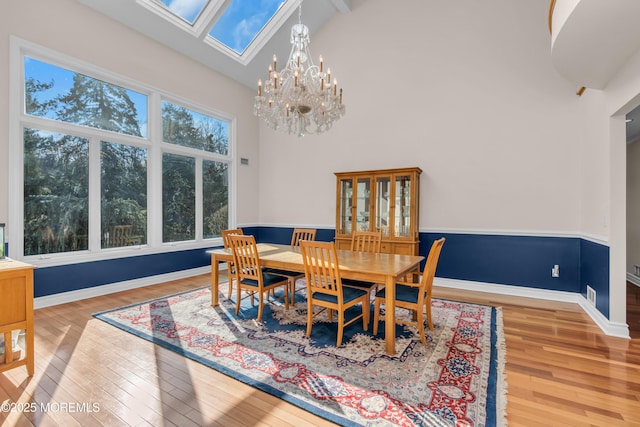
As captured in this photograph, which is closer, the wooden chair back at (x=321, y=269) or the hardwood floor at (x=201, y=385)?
the hardwood floor at (x=201, y=385)

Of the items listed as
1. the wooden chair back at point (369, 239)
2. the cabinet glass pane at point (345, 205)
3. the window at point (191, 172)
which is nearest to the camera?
the wooden chair back at point (369, 239)

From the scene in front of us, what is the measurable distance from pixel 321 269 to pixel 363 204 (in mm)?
2419

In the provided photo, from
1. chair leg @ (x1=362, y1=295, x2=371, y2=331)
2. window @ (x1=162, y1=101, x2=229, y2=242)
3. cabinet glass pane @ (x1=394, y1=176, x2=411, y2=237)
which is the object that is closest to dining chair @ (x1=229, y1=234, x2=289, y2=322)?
chair leg @ (x1=362, y1=295, x2=371, y2=331)

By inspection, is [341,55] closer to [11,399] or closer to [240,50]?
[240,50]

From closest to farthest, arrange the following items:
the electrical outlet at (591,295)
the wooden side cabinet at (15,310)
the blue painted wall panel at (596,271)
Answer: the wooden side cabinet at (15,310), the blue painted wall panel at (596,271), the electrical outlet at (591,295)

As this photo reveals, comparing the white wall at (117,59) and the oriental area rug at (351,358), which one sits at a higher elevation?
the white wall at (117,59)

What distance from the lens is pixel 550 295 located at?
12.8ft

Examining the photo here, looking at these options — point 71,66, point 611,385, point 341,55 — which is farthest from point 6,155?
point 611,385

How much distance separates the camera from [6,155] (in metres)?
3.16

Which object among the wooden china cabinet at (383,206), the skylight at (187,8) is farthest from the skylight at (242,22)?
the wooden china cabinet at (383,206)

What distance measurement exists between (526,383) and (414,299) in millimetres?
891

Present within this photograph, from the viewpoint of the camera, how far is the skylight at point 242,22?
469cm

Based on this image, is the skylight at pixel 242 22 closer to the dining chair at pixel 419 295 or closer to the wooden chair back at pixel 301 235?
the wooden chair back at pixel 301 235

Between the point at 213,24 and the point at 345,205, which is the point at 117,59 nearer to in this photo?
the point at 213,24
